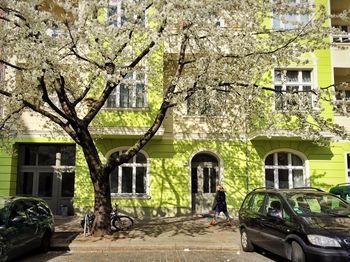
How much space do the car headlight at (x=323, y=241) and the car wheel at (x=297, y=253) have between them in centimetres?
36

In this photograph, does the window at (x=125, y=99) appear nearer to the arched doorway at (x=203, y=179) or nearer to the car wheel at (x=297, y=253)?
the arched doorway at (x=203, y=179)

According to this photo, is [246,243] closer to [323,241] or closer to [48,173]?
[323,241]

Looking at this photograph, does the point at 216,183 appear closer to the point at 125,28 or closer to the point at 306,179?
the point at 306,179

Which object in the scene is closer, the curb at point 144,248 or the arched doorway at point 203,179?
the curb at point 144,248

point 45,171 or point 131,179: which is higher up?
point 45,171

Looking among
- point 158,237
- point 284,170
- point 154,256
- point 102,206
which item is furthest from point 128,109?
point 154,256

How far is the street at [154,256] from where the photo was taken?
9148 mm

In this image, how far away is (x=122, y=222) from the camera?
13.7 metres

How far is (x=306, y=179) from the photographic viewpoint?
55.5 ft

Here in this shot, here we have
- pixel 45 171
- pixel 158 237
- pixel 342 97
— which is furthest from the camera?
pixel 45 171

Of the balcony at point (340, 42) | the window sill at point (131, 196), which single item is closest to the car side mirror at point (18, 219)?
the window sill at point (131, 196)

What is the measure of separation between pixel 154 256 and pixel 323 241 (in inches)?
173

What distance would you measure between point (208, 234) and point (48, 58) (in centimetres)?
734

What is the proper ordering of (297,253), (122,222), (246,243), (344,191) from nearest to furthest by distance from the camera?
(297,253)
(246,243)
(122,222)
(344,191)
